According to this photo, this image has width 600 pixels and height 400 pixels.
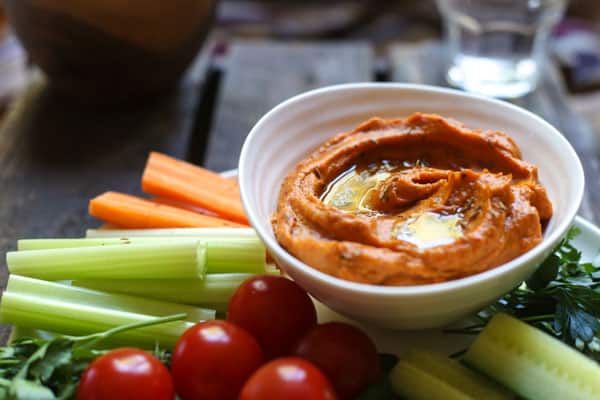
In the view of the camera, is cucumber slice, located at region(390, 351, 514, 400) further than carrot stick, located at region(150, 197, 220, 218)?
No

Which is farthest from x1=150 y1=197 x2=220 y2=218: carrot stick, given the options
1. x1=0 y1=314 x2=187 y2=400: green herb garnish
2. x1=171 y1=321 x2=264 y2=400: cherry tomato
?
x1=171 y1=321 x2=264 y2=400: cherry tomato

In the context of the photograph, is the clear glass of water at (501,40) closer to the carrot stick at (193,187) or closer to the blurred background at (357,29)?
the blurred background at (357,29)

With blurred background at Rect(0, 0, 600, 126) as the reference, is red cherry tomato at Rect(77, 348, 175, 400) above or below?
above

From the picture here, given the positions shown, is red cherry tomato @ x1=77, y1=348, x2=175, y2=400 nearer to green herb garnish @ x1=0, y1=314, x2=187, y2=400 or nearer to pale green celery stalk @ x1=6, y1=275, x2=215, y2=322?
green herb garnish @ x1=0, y1=314, x2=187, y2=400

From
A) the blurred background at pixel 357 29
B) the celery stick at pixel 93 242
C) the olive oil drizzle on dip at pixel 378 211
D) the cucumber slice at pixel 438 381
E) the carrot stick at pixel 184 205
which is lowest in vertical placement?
the blurred background at pixel 357 29

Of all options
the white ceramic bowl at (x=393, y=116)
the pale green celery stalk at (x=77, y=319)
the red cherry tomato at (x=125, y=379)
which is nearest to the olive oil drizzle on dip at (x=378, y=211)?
the white ceramic bowl at (x=393, y=116)

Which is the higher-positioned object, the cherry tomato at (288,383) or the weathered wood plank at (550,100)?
the cherry tomato at (288,383)

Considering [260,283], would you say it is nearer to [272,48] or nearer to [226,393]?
[226,393]

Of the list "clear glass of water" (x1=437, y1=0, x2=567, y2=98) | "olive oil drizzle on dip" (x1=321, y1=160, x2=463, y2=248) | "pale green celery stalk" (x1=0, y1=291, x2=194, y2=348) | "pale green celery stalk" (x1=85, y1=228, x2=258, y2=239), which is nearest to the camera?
"olive oil drizzle on dip" (x1=321, y1=160, x2=463, y2=248)
